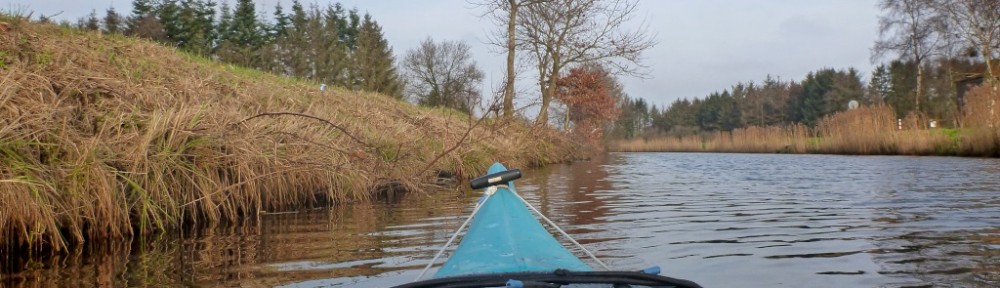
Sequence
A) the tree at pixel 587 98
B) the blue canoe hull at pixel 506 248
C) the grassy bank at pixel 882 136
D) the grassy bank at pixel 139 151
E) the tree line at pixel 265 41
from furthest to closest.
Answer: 1. the tree line at pixel 265 41
2. the tree at pixel 587 98
3. the grassy bank at pixel 882 136
4. the grassy bank at pixel 139 151
5. the blue canoe hull at pixel 506 248

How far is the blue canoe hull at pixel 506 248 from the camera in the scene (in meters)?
3.18

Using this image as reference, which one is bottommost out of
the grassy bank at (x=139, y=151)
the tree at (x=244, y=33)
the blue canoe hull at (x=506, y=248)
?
the blue canoe hull at (x=506, y=248)

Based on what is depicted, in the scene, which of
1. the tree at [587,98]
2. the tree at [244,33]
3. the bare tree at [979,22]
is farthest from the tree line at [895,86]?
the tree at [244,33]

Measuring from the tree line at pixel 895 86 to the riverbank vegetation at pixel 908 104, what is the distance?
5cm

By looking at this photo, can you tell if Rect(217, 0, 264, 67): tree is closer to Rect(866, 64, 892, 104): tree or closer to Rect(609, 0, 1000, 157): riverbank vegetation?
Rect(609, 0, 1000, 157): riverbank vegetation

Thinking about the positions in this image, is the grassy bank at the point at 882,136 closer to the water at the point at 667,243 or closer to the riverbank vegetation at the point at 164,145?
the water at the point at 667,243

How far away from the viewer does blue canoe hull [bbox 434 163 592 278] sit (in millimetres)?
3176

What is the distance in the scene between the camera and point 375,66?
37.9 meters

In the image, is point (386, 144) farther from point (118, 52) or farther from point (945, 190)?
point (945, 190)

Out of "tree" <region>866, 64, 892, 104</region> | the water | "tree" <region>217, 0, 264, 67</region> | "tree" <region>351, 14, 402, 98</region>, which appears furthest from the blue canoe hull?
"tree" <region>866, 64, 892, 104</region>

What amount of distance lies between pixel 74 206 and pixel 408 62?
37304mm

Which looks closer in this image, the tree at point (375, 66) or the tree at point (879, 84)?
the tree at point (375, 66)

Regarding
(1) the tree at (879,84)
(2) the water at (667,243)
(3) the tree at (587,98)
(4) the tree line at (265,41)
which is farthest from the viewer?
(1) the tree at (879,84)

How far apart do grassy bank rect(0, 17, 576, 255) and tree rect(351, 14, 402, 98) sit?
960 inches
